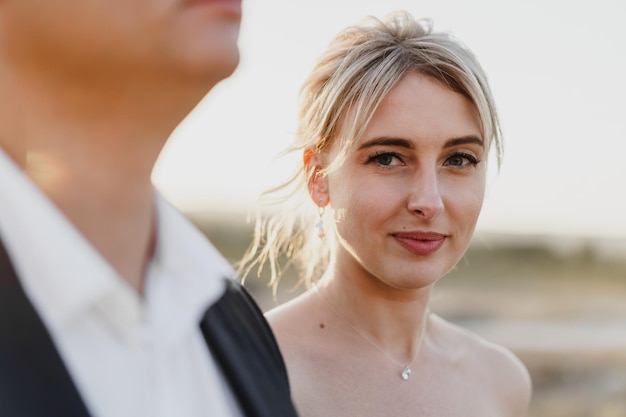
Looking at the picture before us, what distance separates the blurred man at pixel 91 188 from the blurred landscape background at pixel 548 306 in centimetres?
248

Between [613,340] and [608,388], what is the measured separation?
452cm

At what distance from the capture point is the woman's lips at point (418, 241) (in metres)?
3.04

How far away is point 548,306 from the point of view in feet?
76.2

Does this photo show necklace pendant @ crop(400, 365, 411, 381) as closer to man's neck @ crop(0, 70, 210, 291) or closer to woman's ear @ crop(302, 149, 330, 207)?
woman's ear @ crop(302, 149, 330, 207)

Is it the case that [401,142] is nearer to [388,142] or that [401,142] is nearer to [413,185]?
[388,142]

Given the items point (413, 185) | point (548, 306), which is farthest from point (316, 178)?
point (548, 306)

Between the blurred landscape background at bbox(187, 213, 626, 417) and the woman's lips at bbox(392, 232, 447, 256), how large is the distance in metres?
1.00

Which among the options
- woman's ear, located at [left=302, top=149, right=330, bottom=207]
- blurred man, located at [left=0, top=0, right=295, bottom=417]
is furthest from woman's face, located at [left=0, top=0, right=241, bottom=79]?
woman's ear, located at [left=302, top=149, right=330, bottom=207]

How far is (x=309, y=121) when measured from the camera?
3.41 metres

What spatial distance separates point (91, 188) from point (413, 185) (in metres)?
1.78

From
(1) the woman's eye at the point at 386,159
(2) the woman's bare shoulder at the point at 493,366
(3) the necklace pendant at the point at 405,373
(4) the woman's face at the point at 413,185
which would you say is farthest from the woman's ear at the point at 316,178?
(2) the woman's bare shoulder at the point at 493,366

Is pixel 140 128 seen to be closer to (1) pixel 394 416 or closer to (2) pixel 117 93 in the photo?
(2) pixel 117 93

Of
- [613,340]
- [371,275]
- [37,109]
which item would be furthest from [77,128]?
[613,340]

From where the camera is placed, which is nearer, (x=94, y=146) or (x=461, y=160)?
(x=94, y=146)
